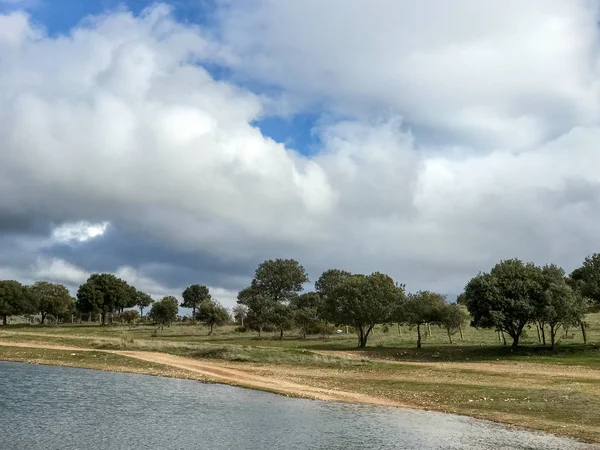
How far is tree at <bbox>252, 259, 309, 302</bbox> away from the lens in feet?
589

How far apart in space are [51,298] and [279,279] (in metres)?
63.8

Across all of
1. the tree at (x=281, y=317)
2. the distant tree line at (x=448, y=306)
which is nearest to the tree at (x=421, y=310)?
the distant tree line at (x=448, y=306)

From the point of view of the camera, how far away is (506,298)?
234 ft

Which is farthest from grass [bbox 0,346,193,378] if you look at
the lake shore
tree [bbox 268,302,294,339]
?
tree [bbox 268,302,294,339]

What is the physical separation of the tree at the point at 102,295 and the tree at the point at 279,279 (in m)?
39.4

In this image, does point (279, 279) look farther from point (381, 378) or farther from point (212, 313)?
point (381, 378)

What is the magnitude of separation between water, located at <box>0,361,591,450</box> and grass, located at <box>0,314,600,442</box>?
4.97 m

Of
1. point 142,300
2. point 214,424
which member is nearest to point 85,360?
point 214,424

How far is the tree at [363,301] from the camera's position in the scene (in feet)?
281

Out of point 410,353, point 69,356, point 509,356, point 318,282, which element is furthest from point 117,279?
point 509,356

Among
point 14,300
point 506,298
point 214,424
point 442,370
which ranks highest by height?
point 14,300

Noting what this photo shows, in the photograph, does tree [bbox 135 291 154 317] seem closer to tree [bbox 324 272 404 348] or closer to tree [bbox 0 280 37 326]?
tree [bbox 0 280 37 326]

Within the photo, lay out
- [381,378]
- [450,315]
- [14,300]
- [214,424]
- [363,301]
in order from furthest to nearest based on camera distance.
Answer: [14,300], [363,301], [450,315], [381,378], [214,424]

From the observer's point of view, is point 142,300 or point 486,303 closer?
point 486,303
